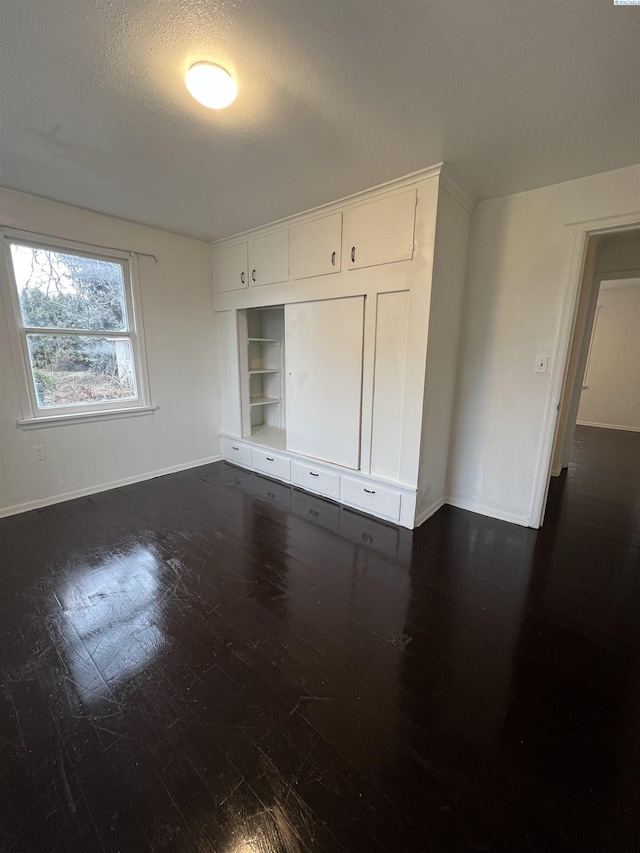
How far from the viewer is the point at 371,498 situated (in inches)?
115

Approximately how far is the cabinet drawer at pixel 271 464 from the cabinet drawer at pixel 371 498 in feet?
2.35

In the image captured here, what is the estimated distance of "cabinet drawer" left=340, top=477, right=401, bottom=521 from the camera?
278 centimetres

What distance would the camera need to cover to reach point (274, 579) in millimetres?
2111

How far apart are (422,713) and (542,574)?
53.2 inches

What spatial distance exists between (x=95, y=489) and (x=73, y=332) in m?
1.45

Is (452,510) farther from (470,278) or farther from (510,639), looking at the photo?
(470,278)

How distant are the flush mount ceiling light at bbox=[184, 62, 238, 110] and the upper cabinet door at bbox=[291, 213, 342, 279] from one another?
132 centimetres

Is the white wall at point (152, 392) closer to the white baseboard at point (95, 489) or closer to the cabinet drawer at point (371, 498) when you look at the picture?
the white baseboard at point (95, 489)

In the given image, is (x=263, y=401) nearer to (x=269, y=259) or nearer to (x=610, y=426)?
(x=269, y=259)

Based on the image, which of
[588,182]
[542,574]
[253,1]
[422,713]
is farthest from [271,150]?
[542,574]

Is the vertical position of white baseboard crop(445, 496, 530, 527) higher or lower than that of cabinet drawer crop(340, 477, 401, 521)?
lower

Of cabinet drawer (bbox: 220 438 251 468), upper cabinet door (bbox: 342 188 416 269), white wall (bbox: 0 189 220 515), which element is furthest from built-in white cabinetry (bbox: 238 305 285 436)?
upper cabinet door (bbox: 342 188 416 269)

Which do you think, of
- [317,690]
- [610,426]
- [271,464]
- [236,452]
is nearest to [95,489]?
[236,452]

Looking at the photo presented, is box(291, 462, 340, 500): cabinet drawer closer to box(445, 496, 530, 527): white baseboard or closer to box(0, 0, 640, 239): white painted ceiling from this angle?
box(445, 496, 530, 527): white baseboard
